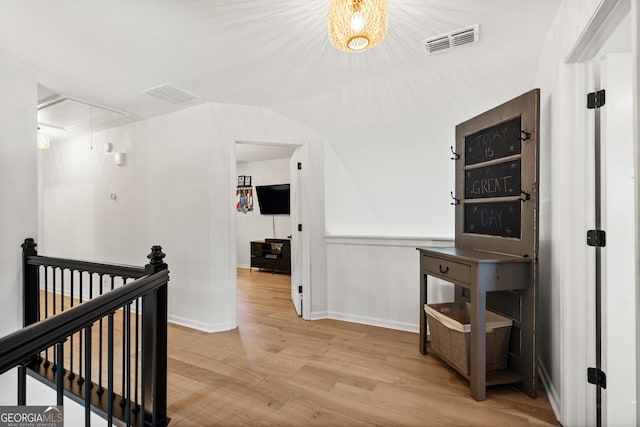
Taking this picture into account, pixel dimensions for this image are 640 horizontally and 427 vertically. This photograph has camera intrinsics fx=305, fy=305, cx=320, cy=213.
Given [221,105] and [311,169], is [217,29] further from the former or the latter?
[311,169]

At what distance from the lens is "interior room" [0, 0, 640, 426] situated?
155 centimetres

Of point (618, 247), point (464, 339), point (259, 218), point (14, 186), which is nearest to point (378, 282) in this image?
point (464, 339)

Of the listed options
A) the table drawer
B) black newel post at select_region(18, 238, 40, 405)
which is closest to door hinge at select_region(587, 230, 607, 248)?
the table drawer

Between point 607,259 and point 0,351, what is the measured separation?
2314mm

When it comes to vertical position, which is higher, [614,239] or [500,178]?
[500,178]

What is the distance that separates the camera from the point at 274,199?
6141 millimetres

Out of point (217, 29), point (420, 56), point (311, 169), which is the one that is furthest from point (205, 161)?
point (420, 56)

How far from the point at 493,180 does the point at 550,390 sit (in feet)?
4.40

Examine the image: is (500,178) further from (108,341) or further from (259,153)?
(259,153)

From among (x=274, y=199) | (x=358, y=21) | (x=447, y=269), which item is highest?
(x=358, y=21)

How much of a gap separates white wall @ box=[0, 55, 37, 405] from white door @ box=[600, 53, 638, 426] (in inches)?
145

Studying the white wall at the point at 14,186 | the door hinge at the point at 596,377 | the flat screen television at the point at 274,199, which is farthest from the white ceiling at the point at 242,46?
the flat screen television at the point at 274,199

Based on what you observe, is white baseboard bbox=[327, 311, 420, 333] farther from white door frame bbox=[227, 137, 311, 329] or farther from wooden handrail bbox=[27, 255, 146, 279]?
wooden handrail bbox=[27, 255, 146, 279]

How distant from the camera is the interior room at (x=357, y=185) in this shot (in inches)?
60.9
